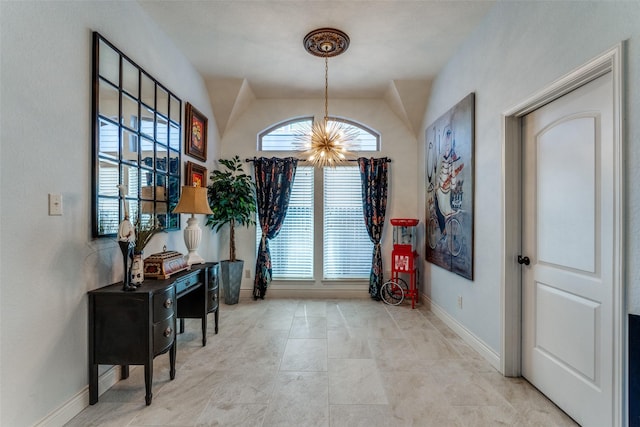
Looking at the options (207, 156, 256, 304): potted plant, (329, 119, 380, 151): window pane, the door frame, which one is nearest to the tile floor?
the door frame

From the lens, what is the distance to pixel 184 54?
3.29m

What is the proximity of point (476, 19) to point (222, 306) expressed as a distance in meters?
4.39

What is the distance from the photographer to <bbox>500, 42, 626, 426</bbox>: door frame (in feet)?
4.70

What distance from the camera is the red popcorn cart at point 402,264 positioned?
3971mm

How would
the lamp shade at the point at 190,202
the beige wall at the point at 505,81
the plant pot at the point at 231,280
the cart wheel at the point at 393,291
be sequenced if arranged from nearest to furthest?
the beige wall at the point at 505,81
the lamp shade at the point at 190,202
the plant pot at the point at 231,280
the cart wheel at the point at 393,291

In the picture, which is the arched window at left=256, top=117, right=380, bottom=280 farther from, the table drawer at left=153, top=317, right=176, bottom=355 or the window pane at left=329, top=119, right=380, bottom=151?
the table drawer at left=153, top=317, right=176, bottom=355

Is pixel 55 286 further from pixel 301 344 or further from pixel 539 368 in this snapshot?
pixel 539 368

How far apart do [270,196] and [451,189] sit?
8.21 ft

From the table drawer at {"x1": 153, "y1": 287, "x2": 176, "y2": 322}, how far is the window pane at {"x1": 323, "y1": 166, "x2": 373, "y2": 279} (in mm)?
2640

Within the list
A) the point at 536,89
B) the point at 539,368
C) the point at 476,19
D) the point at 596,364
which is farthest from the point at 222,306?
the point at 476,19

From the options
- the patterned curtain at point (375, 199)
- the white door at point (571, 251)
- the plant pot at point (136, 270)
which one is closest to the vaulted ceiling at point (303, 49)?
the patterned curtain at point (375, 199)

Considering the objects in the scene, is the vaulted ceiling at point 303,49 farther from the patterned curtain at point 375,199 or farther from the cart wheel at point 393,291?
the cart wheel at point 393,291

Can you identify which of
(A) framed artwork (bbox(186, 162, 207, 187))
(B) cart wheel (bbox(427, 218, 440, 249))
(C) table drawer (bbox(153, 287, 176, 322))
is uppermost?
(A) framed artwork (bbox(186, 162, 207, 187))

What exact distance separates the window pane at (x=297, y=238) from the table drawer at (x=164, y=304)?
2.38 metres
